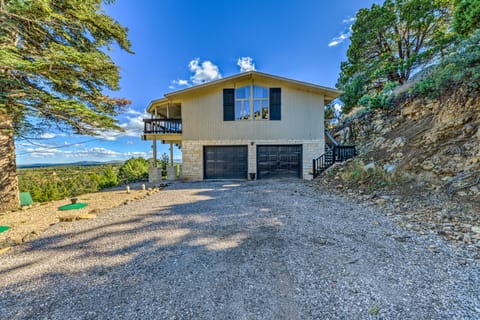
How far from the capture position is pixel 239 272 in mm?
2238

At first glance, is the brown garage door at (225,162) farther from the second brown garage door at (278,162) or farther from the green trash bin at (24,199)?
the green trash bin at (24,199)

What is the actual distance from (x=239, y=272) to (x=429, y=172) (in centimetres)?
541

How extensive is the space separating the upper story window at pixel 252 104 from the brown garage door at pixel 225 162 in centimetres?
174

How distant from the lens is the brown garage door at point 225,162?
10.4 metres

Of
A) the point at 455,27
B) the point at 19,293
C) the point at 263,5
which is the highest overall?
the point at 263,5

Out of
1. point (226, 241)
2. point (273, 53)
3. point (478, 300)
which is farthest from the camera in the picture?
point (273, 53)

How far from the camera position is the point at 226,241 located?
302 centimetres

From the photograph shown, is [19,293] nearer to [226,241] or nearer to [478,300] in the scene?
[226,241]

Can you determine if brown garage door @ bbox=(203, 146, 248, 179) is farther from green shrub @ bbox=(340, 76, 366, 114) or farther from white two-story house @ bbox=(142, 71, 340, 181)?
green shrub @ bbox=(340, 76, 366, 114)

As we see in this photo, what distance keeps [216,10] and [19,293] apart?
44.4ft

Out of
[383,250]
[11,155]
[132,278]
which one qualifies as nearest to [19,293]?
[132,278]

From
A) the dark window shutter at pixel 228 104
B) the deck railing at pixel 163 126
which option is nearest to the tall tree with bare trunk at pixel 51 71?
the deck railing at pixel 163 126

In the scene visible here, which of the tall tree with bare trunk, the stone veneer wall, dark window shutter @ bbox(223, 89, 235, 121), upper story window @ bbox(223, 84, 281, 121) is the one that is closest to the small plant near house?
the stone veneer wall

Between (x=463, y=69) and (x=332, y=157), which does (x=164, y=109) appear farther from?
(x=463, y=69)
